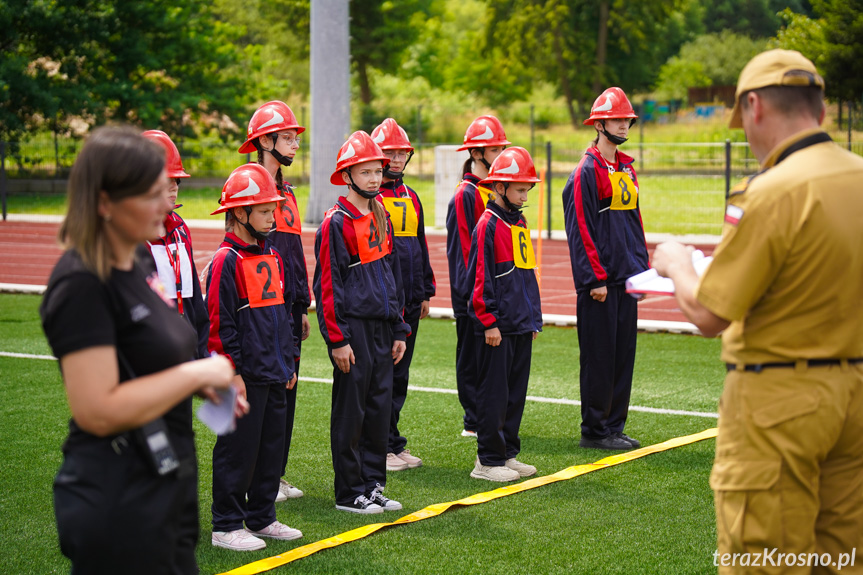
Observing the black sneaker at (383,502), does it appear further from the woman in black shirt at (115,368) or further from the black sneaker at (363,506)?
the woman in black shirt at (115,368)

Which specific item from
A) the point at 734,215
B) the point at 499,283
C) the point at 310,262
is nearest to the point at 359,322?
the point at 499,283

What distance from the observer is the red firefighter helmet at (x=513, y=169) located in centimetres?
686

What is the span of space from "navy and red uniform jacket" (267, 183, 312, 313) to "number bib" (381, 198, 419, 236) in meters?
0.94

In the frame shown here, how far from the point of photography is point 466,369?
7.84 m

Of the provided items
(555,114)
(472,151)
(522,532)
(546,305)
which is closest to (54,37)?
(555,114)

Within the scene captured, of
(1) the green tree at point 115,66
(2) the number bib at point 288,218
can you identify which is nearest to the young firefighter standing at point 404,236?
(2) the number bib at point 288,218

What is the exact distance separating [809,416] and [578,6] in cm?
5165

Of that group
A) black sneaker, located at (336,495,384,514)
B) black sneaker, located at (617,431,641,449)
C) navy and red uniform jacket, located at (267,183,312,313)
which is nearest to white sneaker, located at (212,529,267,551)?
black sneaker, located at (336,495,384,514)

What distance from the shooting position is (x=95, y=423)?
108 inches

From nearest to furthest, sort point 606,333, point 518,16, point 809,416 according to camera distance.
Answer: point 809,416
point 606,333
point 518,16

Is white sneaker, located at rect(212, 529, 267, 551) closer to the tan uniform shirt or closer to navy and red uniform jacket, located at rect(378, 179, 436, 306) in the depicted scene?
navy and red uniform jacket, located at rect(378, 179, 436, 306)

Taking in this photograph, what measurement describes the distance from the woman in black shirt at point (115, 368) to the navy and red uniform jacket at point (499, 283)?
13.3ft

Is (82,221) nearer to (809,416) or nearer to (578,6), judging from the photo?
(809,416)

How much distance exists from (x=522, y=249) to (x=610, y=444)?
1768 millimetres
